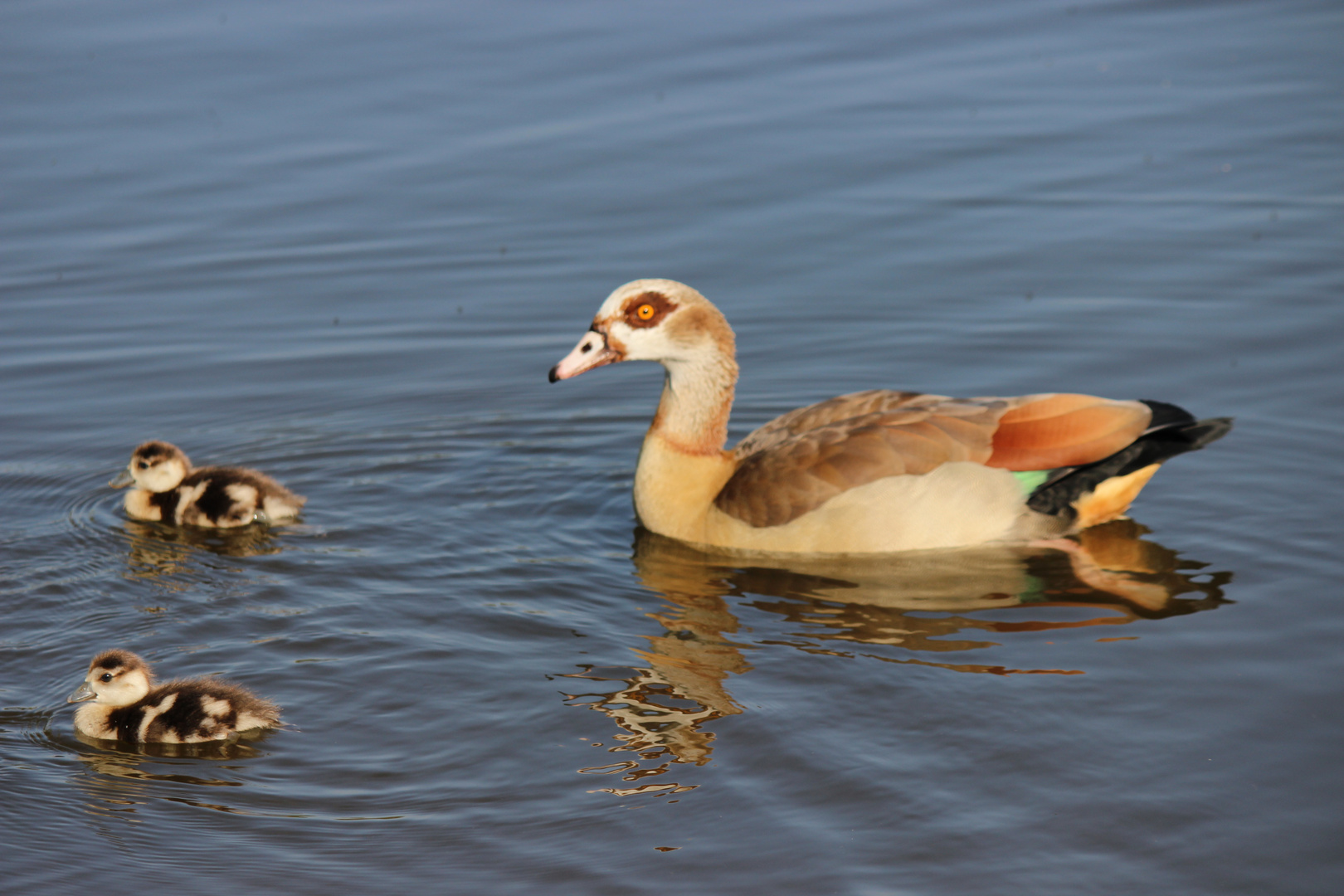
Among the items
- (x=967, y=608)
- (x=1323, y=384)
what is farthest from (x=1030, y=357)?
(x=967, y=608)

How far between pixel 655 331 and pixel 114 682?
11.4 ft

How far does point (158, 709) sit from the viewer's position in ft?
20.3

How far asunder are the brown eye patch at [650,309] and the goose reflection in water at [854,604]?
121 cm

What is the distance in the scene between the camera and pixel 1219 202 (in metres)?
12.3

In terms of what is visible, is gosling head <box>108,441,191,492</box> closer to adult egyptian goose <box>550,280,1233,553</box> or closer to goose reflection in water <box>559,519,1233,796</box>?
adult egyptian goose <box>550,280,1233,553</box>

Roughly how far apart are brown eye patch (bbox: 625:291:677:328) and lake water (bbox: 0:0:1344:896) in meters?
1.20

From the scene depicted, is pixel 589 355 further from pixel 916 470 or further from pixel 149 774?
pixel 149 774

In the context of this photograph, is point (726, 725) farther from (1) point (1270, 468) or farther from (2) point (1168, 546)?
(1) point (1270, 468)

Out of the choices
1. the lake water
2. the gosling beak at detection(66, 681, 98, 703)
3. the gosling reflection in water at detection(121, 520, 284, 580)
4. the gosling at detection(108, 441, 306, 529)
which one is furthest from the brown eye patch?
the gosling beak at detection(66, 681, 98, 703)

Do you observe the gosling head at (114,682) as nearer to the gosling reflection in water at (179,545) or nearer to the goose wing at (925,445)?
the gosling reflection in water at (179,545)

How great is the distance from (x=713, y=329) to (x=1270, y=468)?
3265mm

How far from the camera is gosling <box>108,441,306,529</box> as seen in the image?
8.40 meters

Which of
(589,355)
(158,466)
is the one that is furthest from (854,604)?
(158,466)

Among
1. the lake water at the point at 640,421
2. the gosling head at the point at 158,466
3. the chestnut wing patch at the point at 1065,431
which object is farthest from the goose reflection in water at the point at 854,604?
the gosling head at the point at 158,466
